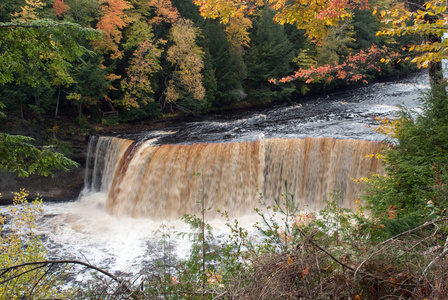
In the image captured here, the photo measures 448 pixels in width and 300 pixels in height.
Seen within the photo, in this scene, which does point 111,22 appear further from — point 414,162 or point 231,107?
point 414,162

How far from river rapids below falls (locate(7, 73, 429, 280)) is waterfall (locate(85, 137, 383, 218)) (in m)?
0.04

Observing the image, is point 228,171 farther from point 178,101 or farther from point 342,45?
point 342,45

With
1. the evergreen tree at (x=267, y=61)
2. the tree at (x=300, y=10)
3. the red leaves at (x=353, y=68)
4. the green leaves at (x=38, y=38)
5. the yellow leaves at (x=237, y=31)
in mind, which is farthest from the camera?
the evergreen tree at (x=267, y=61)

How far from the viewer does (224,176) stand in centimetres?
1206

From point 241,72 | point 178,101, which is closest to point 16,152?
point 178,101

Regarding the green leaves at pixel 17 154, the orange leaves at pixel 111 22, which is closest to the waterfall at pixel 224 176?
the green leaves at pixel 17 154

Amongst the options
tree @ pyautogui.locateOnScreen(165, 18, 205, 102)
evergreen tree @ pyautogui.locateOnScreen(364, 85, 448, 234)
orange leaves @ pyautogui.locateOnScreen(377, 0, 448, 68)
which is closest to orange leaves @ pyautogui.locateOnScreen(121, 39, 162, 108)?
tree @ pyautogui.locateOnScreen(165, 18, 205, 102)

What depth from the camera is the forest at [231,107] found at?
2680 mm

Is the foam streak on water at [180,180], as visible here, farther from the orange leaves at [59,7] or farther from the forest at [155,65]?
the orange leaves at [59,7]

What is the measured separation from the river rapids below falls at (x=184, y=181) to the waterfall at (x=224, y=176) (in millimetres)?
35

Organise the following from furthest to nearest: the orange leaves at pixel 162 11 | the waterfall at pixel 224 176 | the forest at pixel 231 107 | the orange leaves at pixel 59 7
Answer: the orange leaves at pixel 162 11
the orange leaves at pixel 59 7
the waterfall at pixel 224 176
the forest at pixel 231 107

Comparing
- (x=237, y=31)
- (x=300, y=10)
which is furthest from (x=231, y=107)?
(x=300, y=10)

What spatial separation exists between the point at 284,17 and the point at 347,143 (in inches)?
248

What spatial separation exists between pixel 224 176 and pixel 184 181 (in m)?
1.47
